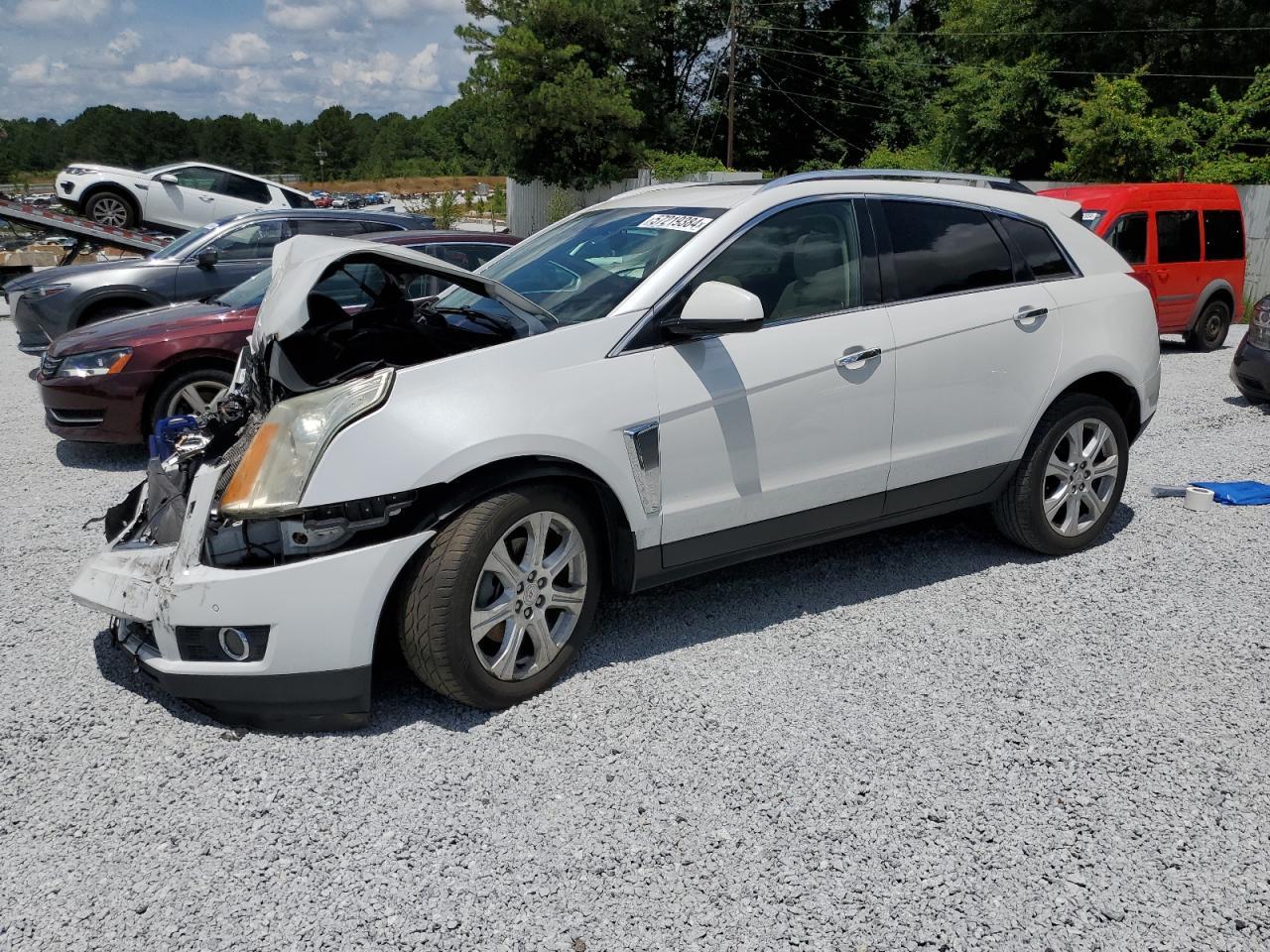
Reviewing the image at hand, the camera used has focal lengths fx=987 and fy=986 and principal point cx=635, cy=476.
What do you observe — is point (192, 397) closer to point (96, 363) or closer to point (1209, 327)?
point (96, 363)

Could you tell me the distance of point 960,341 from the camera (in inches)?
166

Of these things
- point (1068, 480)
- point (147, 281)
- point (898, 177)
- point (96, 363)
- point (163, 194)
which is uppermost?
point (163, 194)

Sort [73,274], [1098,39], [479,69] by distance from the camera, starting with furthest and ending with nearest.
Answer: [479,69], [1098,39], [73,274]

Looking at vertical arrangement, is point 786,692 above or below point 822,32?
below

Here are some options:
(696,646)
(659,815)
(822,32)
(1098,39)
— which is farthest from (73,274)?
(822,32)

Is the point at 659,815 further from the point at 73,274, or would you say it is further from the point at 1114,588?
the point at 73,274

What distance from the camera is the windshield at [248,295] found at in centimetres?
691

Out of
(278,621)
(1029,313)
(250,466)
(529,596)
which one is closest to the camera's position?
(278,621)

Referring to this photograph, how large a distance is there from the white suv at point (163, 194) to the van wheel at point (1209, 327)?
45.0 ft

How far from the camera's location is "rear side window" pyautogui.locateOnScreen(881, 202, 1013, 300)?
4.18 metres

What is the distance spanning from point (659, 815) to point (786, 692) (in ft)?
2.84

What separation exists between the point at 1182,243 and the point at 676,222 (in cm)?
1058

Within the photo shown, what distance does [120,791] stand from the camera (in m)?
2.96

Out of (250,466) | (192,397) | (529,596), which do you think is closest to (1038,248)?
(529,596)
